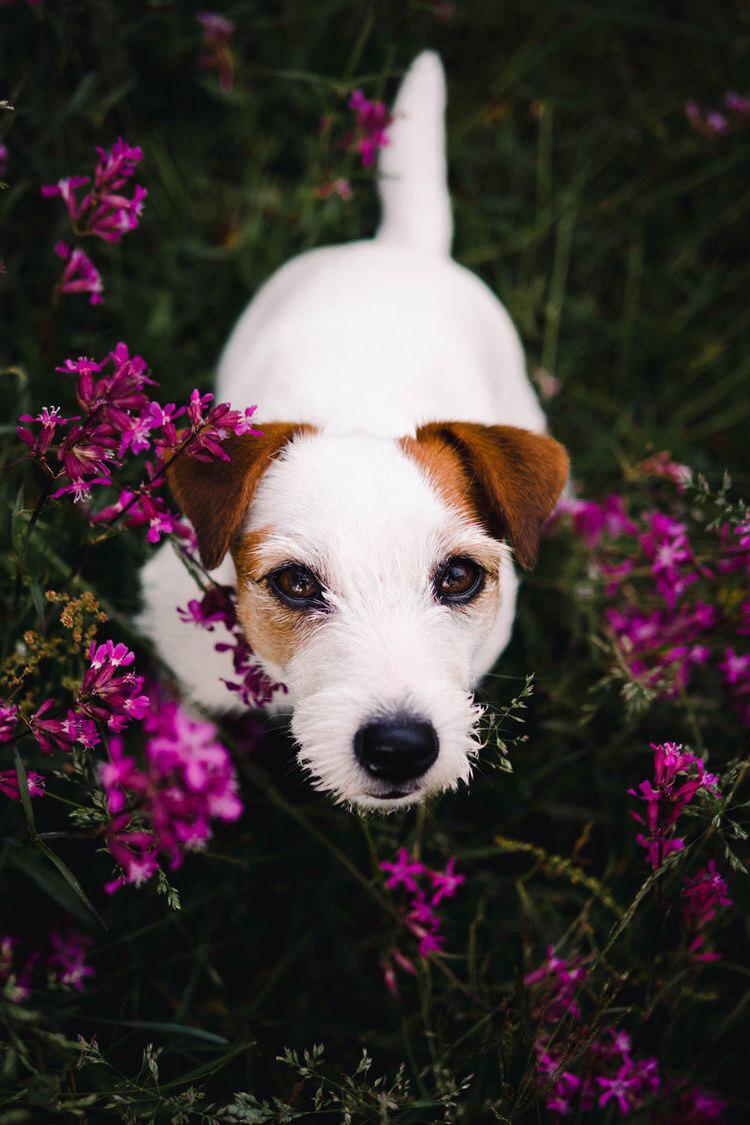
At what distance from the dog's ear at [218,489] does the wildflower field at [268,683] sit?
75 millimetres

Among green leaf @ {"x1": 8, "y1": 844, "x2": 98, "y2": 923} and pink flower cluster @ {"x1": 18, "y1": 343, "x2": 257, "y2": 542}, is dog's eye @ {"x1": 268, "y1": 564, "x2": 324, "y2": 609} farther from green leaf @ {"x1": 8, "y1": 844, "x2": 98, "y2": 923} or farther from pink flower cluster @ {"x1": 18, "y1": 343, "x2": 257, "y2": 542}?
green leaf @ {"x1": 8, "y1": 844, "x2": 98, "y2": 923}

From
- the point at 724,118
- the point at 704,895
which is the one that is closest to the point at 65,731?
the point at 704,895

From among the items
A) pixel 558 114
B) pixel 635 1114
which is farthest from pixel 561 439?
pixel 635 1114

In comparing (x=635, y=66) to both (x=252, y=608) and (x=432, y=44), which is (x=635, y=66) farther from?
(x=252, y=608)

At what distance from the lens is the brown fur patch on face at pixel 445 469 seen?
2.32 meters

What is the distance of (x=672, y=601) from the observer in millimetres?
2666

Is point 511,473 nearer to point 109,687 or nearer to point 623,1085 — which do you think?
point 109,687

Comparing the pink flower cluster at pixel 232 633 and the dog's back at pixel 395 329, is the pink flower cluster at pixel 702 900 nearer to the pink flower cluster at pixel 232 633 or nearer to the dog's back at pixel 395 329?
the pink flower cluster at pixel 232 633

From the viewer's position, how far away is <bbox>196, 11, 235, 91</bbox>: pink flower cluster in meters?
3.66

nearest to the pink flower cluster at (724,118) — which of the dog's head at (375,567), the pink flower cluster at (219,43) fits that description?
the pink flower cluster at (219,43)

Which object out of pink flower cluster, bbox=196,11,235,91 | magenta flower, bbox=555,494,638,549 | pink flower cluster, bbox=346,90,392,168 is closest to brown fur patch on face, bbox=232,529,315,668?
magenta flower, bbox=555,494,638,549

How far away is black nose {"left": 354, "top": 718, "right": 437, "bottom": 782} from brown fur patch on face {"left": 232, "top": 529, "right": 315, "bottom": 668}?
39 centimetres

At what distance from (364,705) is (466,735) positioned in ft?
0.98

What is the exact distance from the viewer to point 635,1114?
7.80 ft
